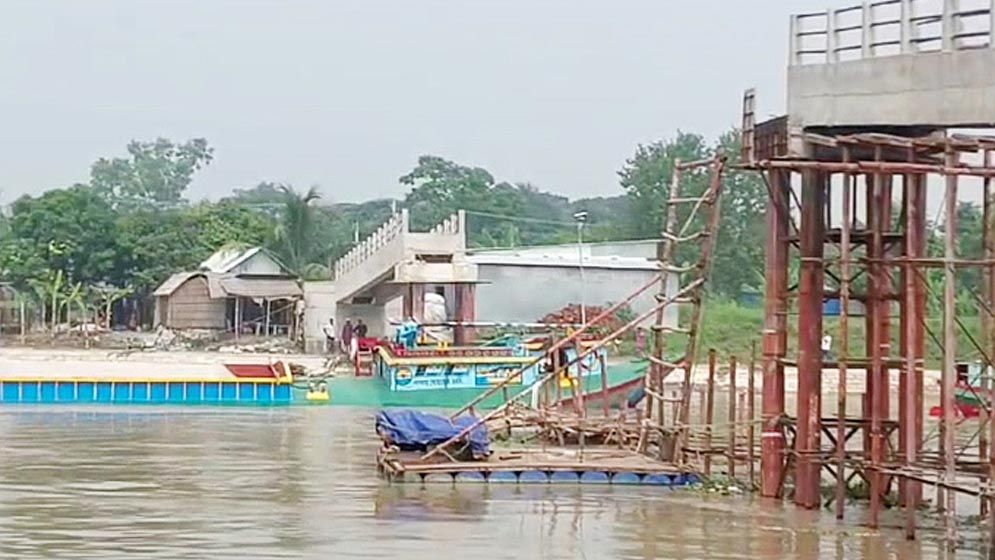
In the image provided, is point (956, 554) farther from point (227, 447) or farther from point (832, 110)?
→ point (227, 447)

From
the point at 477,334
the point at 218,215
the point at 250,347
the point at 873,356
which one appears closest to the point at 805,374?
the point at 873,356

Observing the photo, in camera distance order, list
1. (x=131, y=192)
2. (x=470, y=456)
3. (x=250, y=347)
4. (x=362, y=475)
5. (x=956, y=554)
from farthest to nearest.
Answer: (x=131, y=192), (x=250, y=347), (x=362, y=475), (x=470, y=456), (x=956, y=554)

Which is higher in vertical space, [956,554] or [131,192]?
[131,192]

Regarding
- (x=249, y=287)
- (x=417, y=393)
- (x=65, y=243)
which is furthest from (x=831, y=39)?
(x=65, y=243)

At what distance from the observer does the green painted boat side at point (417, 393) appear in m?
46.8

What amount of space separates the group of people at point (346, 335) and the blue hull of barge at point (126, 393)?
5.82m

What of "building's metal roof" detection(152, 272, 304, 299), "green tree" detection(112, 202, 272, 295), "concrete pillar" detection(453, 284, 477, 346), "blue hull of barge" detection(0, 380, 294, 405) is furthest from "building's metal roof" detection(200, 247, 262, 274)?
"blue hull of barge" detection(0, 380, 294, 405)

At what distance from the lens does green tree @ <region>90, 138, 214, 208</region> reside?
13162cm

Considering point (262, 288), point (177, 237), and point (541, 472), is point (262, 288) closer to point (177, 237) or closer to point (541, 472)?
point (177, 237)

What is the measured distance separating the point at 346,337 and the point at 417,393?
10.1m

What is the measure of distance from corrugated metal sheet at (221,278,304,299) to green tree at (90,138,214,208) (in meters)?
61.6

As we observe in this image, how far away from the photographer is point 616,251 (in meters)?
71.0

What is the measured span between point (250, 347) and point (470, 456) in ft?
114

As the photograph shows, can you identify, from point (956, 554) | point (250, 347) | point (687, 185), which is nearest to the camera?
point (956, 554)
